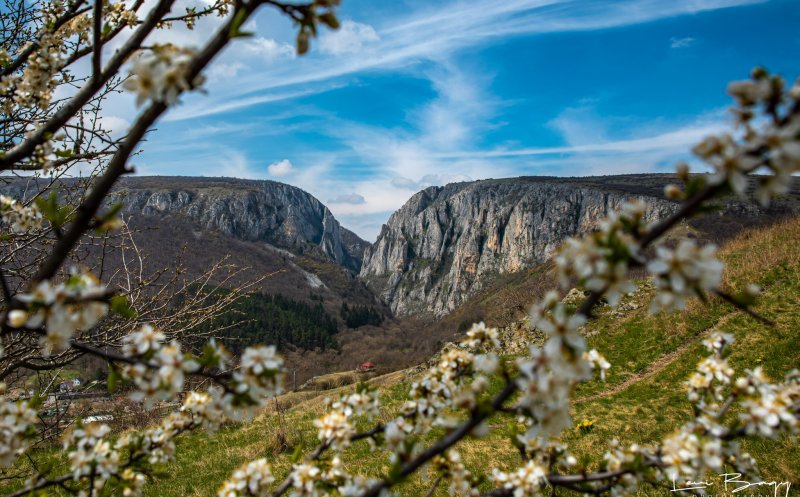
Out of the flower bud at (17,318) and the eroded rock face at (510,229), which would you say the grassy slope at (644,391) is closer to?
the flower bud at (17,318)

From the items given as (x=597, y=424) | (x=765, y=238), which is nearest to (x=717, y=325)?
(x=597, y=424)

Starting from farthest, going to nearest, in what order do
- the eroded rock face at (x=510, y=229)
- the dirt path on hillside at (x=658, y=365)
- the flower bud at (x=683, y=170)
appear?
the eroded rock face at (x=510, y=229) < the dirt path on hillside at (x=658, y=365) < the flower bud at (x=683, y=170)

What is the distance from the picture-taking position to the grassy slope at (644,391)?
808cm

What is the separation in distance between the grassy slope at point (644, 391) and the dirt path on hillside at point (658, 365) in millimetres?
33

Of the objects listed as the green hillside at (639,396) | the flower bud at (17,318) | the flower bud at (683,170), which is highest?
the flower bud at (683,170)

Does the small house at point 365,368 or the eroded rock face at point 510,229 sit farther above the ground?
the eroded rock face at point 510,229

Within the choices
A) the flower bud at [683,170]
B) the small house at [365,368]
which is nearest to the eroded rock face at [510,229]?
the small house at [365,368]

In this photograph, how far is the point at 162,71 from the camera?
1.33 metres

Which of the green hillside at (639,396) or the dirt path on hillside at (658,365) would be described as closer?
the green hillside at (639,396)

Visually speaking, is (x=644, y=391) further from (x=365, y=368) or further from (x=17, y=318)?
(x=365, y=368)

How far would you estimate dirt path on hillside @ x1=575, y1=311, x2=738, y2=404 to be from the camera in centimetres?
1125

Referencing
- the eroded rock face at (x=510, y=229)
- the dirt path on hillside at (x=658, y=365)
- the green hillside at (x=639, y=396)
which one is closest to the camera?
the green hillside at (x=639, y=396)

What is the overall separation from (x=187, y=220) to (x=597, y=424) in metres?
203

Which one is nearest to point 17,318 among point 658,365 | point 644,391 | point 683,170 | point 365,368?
point 683,170
